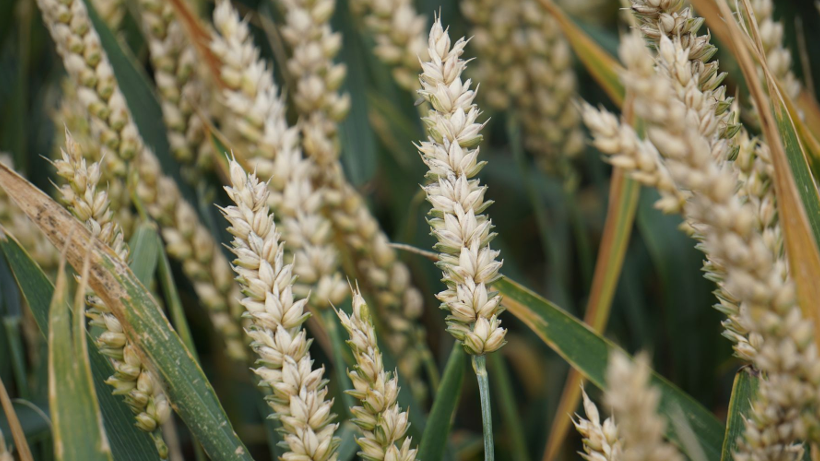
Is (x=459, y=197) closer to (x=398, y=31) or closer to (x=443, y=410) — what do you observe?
(x=443, y=410)

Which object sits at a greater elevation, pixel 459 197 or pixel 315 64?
pixel 315 64

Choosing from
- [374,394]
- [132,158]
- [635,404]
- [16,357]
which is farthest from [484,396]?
[16,357]

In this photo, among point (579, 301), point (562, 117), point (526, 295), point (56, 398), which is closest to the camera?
point (56, 398)

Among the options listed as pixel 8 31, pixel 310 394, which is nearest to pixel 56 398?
pixel 310 394

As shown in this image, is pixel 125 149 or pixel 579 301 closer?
pixel 125 149

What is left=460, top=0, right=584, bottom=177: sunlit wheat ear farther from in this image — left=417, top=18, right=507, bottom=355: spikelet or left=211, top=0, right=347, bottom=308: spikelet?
left=417, top=18, right=507, bottom=355: spikelet

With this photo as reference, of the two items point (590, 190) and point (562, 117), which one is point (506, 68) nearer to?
point (562, 117)
